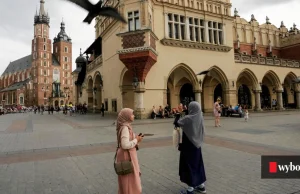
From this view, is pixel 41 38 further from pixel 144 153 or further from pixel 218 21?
pixel 144 153

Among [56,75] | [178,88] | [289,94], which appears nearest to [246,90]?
[289,94]

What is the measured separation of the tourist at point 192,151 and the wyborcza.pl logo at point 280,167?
5.63 feet

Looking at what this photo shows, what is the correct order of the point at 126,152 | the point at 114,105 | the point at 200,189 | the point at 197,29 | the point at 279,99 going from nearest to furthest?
the point at 126,152 < the point at 200,189 < the point at 197,29 < the point at 114,105 < the point at 279,99

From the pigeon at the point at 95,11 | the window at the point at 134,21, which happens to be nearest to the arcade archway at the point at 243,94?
the window at the point at 134,21

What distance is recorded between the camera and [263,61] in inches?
1125

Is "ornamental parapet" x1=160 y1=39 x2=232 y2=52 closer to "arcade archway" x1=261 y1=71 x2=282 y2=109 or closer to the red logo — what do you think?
"arcade archway" x1=261 y1=71 x2=282 y2=109

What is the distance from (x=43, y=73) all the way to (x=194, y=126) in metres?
104

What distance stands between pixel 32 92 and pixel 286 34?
9452 centimetres

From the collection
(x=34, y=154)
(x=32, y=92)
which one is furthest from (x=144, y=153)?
(x=32, y=92)

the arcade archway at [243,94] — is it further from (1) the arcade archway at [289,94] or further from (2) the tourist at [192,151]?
(2) the tourist at [192,151]

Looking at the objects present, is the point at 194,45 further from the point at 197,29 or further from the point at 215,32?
the point at 215,32

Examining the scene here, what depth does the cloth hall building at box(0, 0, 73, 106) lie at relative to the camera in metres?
95.1

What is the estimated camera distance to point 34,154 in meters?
7.22

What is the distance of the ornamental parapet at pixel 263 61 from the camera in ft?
87.4
